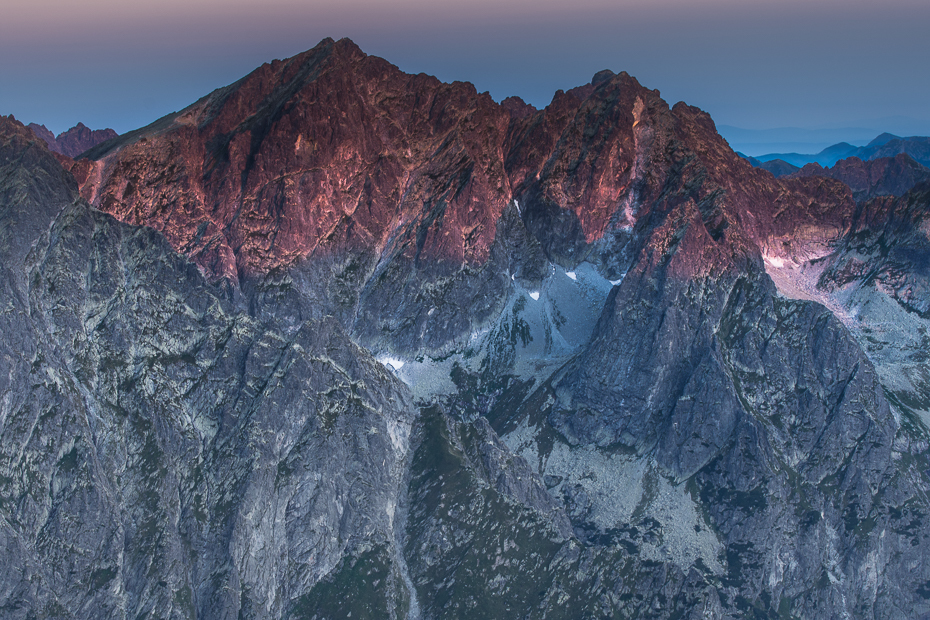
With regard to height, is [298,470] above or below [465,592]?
above

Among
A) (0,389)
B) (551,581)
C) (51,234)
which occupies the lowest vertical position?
(551,581)

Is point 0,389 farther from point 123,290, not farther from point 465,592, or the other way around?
point 465,592

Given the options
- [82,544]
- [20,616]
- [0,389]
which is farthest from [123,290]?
[20,616]

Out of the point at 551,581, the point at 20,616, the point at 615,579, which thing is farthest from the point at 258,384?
the point at 615,579

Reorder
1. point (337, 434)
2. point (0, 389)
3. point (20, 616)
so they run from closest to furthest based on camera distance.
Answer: point (20, 616) → point (0, 389) → point (337, 434)

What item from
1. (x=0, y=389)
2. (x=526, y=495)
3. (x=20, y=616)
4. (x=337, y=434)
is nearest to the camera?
(x=20, y=616)

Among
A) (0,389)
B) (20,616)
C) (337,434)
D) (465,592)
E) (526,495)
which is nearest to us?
(20,616)

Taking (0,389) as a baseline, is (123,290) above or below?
above

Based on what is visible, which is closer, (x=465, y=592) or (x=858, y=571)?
(x=465, y=592)

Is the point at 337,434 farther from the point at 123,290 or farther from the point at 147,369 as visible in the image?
the point at 123,290
